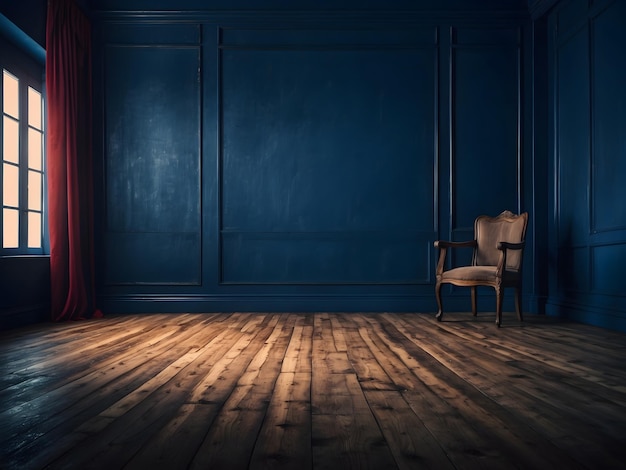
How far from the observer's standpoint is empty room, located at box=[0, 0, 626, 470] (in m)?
4.19

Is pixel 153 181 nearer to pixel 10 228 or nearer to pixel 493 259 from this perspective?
pixel 10 228

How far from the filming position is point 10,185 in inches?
169

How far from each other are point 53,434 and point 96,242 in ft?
12.7

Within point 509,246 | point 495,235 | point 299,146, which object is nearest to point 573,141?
point 495,235

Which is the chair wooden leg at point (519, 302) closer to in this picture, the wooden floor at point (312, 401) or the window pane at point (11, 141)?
the wooden floor at point (312, 401)

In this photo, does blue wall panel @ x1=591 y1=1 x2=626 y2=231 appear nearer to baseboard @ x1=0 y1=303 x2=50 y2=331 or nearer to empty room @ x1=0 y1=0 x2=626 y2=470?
empty room @ x1=0 y1=0 x2=626 y2=470

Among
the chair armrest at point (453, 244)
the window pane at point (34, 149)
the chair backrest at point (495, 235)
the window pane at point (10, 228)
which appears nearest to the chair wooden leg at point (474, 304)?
the chair backrest at point (495, 235)

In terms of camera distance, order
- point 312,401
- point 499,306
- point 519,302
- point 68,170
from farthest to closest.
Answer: point 68,170, point 519,302, point 499,306, point 312,401

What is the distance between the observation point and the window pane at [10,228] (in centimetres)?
419

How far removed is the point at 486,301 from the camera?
5.09m

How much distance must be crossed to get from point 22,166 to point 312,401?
12.3 ft

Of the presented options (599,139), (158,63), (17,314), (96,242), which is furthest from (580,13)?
(17,314)

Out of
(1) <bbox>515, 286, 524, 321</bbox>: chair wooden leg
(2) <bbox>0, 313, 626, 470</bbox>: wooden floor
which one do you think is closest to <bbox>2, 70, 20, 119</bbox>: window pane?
(2) <bbox>0, 313, 626, 470</bbox>: wooden floor

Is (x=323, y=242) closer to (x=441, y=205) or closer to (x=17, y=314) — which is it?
(x=441, y=205)
